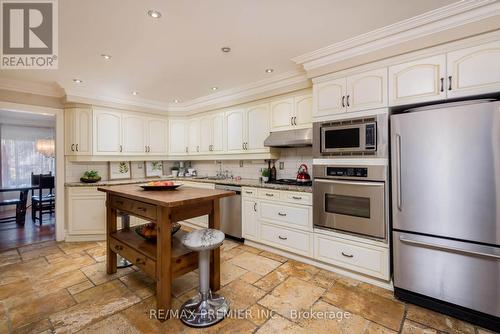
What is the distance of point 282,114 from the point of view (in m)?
3.51

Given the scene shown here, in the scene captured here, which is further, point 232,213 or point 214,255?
point 232,213

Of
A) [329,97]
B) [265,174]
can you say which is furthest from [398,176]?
[265,174]

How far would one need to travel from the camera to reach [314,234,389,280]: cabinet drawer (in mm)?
2352

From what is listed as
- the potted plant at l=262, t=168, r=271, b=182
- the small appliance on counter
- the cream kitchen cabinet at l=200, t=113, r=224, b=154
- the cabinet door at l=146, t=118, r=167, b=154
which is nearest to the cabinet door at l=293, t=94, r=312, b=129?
the small appliance on counter

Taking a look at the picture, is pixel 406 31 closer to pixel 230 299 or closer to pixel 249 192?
pixel 249 192

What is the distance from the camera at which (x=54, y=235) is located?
412 cm

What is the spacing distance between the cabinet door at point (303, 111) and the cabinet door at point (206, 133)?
1868mm

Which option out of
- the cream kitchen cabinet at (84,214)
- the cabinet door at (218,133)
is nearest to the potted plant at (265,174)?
the cabinet door at (218,133)

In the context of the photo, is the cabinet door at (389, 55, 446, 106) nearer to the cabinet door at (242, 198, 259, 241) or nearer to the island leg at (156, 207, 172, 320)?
the cabinet door at (242, 198, 259, 241)

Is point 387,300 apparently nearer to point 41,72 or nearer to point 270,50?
point 270,50

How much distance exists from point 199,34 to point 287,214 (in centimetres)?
231

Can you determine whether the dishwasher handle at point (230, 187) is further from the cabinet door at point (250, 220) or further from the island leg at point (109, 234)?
the island leg at point (109, 234)

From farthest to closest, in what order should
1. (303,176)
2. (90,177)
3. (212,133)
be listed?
(212,133) → (90,177) → (303,176)

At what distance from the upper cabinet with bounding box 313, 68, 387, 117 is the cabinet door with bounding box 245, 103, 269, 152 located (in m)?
1.07
